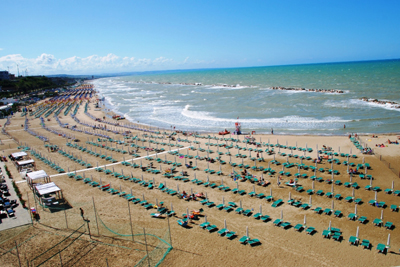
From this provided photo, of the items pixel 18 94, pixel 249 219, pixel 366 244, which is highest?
pixel 18 94

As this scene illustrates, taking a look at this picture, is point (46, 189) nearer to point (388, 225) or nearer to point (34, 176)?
point (34, 176)

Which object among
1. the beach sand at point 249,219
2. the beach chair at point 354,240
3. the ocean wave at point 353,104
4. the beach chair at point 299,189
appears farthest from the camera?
the ocean wave at point 353,104

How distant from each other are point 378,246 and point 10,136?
2117 inches

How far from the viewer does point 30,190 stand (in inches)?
941

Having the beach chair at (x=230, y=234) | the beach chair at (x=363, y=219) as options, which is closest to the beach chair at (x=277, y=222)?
the beach chair at (x=230, y=234)

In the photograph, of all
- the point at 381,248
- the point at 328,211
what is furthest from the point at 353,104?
the point at 381,248

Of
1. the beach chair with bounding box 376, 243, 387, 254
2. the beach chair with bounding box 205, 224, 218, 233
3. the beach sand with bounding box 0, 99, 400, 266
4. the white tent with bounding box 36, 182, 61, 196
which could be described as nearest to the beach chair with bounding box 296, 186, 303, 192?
the beach sand with bounding box 0, 99, 400, 266

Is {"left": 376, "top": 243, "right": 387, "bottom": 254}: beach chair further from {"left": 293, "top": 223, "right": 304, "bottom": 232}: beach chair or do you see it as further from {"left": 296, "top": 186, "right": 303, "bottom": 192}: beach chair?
{"left": 296, "top": 186, "right": 303, "bottom": 192}: beach chair

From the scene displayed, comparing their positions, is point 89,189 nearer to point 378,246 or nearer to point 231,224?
point 231,224

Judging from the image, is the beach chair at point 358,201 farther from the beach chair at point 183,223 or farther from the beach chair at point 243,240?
the beach chair at point 183,223

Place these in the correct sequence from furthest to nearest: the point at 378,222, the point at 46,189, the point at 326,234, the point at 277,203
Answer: the point at 46,189
the point at 277,203
the point at 378,222
the point at 326,234

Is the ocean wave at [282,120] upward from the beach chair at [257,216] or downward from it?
upward

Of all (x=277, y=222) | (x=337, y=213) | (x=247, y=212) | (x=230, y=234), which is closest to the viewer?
(x=230, y=234)

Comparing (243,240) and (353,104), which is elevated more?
(353,104)
